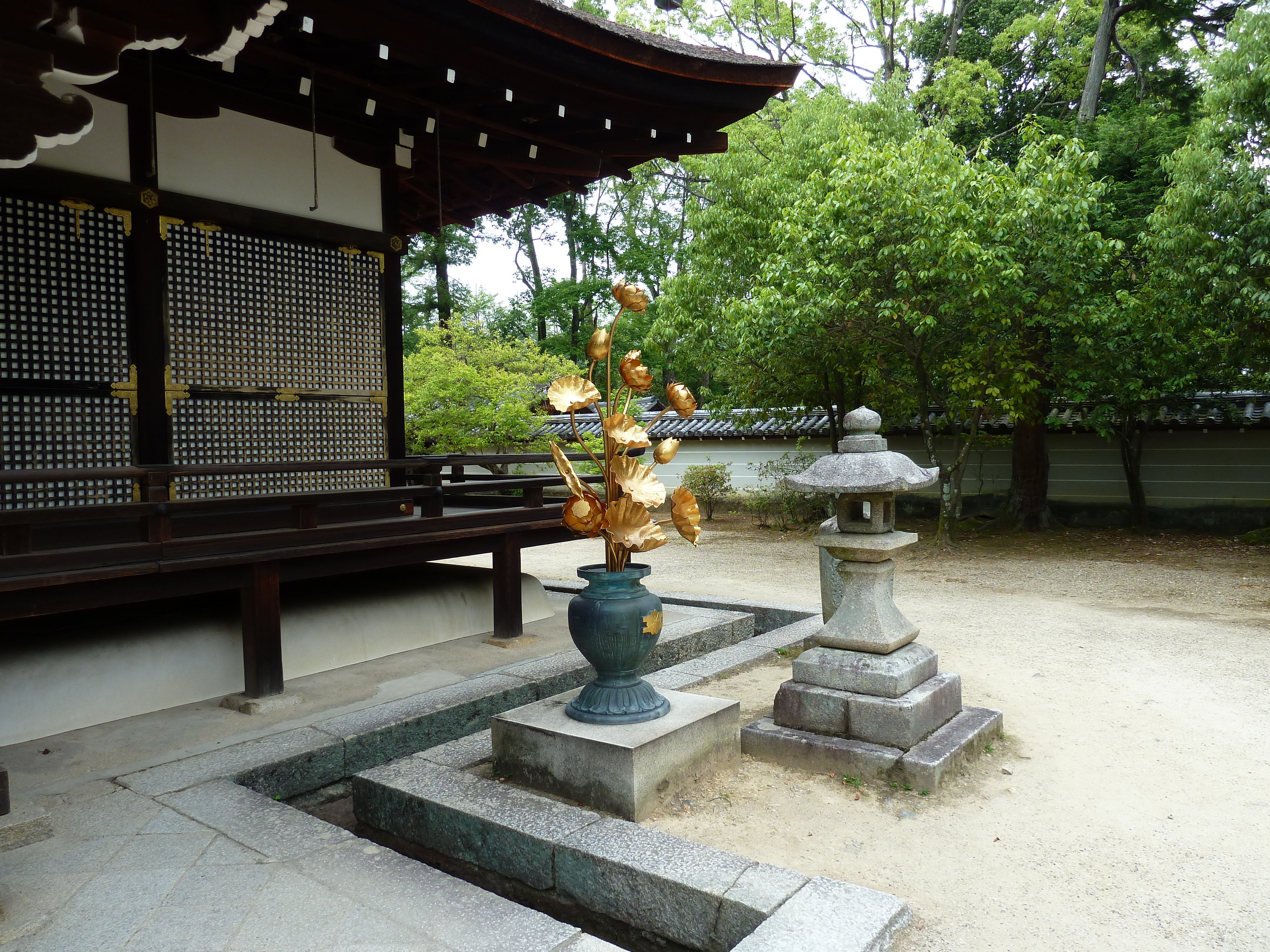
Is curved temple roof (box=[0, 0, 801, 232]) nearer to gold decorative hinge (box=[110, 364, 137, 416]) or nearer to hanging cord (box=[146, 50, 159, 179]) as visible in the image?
hanging cord (box=[146, 50, 159, 179])

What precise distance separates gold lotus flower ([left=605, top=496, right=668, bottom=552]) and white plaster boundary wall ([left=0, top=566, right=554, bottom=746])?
3197 millimetres

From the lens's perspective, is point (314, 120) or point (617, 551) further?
point (314, 120)

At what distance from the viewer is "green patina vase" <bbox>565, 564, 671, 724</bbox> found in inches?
158

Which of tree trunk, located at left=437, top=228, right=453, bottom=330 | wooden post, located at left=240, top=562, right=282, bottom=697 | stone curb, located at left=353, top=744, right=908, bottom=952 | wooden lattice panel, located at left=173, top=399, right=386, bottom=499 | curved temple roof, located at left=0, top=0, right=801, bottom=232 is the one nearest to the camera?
stone curb, located at left=353, top=744, right=908, bottom=952

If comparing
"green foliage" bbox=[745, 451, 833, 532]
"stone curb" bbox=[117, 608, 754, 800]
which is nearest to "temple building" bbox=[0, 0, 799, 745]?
"stone curb" bbox=[117, 608, 754, 800]

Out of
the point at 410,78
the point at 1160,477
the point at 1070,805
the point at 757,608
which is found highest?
the point at 410,78

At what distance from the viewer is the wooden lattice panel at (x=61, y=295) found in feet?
16.6

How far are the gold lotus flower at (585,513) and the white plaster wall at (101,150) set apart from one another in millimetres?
3923

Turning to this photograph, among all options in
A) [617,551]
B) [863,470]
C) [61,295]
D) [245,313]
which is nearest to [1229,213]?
[863,470]

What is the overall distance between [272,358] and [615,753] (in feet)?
13.6

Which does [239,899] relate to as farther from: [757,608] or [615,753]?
[757,608]

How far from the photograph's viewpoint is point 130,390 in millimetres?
5512

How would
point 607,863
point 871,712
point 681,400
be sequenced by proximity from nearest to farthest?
point 607,863 < point 681,400 < point 871,712

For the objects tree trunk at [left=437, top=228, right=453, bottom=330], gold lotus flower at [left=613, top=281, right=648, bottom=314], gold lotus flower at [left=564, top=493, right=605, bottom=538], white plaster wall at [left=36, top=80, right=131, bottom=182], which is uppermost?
tree trunk at [left=437, top=228, right=453, bottom=330]
